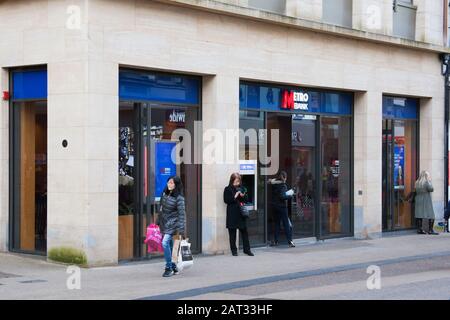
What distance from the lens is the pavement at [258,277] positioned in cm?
1285

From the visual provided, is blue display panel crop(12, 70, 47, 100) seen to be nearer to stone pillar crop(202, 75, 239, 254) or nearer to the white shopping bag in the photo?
stone pillar crop(202, 75, 239, 254)

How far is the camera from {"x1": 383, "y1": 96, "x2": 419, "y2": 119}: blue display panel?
24.5 metres

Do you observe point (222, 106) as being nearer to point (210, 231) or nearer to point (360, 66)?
point (210, 231)

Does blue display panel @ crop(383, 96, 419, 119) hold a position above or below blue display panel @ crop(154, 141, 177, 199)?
above

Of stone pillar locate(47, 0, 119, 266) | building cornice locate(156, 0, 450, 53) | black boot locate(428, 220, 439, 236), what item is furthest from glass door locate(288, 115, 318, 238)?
stone pillar locate(47, 0, 119, 266)

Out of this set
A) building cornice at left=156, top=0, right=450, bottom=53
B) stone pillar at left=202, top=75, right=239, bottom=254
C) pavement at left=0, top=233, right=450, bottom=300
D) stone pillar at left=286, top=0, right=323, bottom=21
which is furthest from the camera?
stone pillar at left=286, top=0, right=323, bottom=21

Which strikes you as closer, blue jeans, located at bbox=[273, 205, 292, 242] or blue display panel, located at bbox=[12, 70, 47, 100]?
blue display panel, located at bbox=[12, 70, 47, 100]

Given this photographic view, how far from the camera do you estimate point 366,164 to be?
23219 millimetres

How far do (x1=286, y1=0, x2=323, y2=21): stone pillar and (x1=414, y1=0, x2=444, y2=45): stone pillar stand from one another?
511 cm

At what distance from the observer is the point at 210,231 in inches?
738

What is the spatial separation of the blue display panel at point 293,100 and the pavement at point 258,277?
3443 mm

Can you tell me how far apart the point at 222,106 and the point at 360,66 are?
5499 millimetres

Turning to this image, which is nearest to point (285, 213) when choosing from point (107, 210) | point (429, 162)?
point (107, 210)

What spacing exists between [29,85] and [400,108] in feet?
39.5
